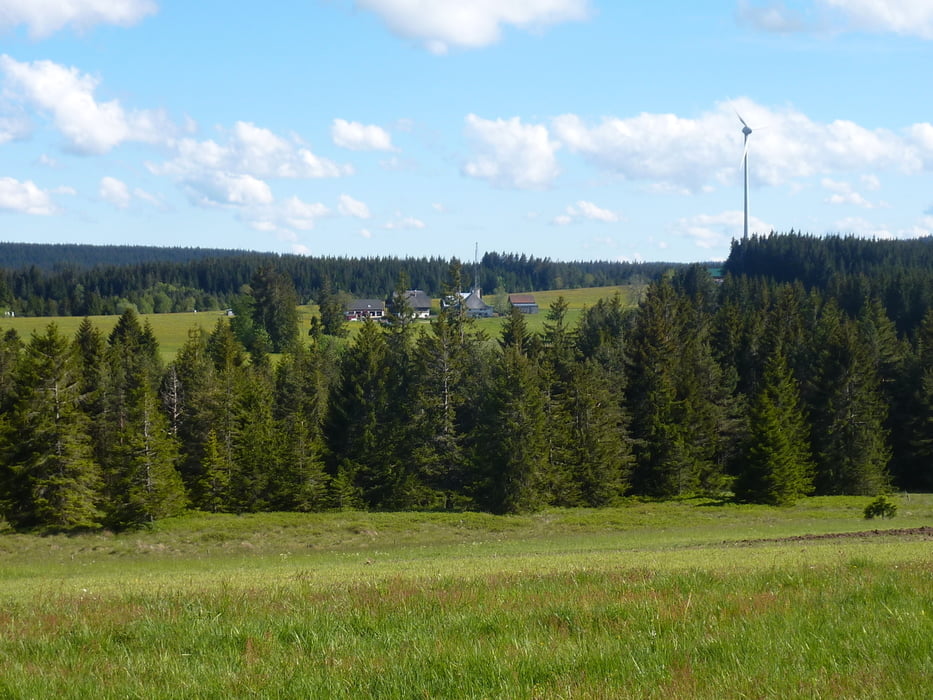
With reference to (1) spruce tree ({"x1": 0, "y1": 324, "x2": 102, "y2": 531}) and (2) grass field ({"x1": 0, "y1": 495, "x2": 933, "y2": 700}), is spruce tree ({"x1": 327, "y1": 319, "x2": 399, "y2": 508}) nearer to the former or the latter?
(1) spruce tree ({"x1": 0, "y1": 324, "x2": 102, "y2": 531})

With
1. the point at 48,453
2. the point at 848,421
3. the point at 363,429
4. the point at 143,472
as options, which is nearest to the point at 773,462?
the point at 848,421

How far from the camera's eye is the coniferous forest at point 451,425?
171 ft

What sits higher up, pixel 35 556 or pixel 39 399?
pixel 39 399

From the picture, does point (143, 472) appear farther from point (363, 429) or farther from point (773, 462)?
point (773, 462)

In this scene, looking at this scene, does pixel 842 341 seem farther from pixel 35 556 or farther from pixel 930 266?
pixel 930 266

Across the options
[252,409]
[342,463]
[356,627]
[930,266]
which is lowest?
[342,463]

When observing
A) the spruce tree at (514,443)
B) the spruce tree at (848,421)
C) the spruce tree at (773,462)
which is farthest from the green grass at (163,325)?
the spruce tree at (773,462)

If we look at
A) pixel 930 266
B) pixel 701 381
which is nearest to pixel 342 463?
pixel 701 381

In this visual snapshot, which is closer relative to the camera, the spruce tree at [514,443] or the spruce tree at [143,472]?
the spruce tree at [143,472]

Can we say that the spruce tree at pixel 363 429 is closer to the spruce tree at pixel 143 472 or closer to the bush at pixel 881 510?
the spruce tree at pixel 143 472

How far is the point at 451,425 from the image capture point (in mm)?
66500

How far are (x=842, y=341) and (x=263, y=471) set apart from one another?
1957 inches

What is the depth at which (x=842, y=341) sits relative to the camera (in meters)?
74.2

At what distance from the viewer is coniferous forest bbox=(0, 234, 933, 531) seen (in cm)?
5216
